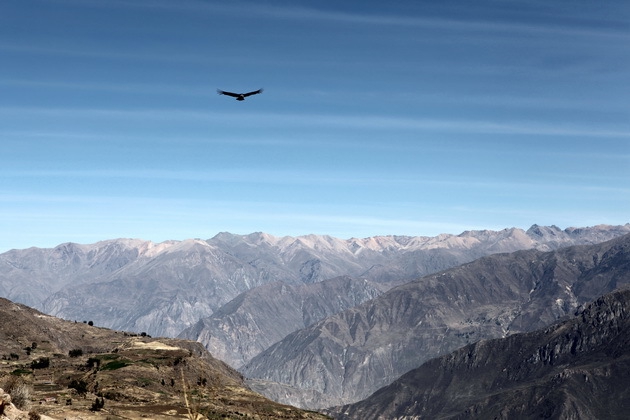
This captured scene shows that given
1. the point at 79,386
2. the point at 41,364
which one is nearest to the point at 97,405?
the point at 79,386

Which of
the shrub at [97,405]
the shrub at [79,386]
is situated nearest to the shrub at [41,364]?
the shrub at [79,386]

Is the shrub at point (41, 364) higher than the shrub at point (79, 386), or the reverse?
the shrub at point (79, 386)

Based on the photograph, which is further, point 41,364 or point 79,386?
point 41,364

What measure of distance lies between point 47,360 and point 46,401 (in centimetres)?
8699

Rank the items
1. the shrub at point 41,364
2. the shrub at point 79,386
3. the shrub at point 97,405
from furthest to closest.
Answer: the shrub at point 41,364
the shrub at point 79,386
the shrub at point 97,405

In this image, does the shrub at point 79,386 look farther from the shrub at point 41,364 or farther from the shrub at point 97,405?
the shrub at point 41,364

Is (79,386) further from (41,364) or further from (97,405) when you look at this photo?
(41,364)

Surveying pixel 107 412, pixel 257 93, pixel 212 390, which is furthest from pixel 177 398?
pixel 212 390

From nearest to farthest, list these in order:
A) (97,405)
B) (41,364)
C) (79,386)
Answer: (97,405), (79,386), (41,364)

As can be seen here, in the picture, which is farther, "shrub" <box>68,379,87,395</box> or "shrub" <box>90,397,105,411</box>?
"shrub" <box>68,379,87,395</box>

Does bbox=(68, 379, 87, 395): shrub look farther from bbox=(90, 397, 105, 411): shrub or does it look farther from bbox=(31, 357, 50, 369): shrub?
bbox=(31, 357, 50, 369): shrub

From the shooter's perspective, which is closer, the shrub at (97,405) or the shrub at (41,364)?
the shrub at (97,405)

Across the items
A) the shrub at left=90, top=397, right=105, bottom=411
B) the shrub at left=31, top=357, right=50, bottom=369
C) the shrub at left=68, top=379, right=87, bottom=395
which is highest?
the shrub at left=90, top=397, right=105, bottom=411

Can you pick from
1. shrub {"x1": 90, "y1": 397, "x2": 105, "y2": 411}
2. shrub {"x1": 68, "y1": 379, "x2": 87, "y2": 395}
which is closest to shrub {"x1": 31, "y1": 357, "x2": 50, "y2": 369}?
shrub {"x1": 68, "y1": 379, "x2": 87, "y2": 395}
